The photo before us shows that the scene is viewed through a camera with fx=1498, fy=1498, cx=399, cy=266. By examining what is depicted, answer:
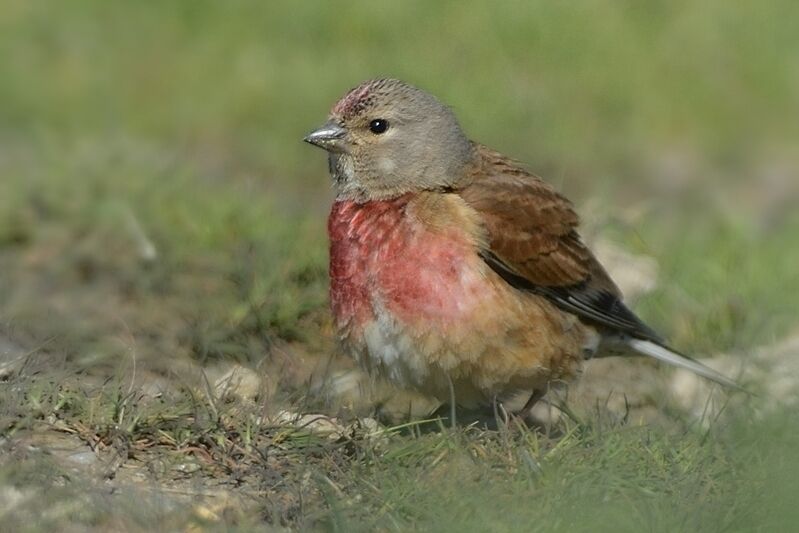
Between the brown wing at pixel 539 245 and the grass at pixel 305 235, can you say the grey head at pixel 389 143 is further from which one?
the grass at pixel 305 235

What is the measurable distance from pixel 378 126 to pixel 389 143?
0.26ft

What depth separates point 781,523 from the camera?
12.3 ft

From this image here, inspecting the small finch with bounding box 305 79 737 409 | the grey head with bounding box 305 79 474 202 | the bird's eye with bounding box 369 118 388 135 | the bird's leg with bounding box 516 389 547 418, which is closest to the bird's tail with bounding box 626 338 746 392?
the small finch with bounding box 305 79 737 409

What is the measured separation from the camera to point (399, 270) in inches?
189

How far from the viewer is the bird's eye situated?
5305mm

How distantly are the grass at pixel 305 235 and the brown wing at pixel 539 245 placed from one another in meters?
0.66

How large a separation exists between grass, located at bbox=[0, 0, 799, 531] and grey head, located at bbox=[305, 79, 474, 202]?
29.9 inches

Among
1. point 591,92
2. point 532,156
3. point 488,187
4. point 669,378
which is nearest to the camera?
point 488,187

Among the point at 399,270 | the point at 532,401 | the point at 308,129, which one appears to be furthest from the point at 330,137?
the point at 308,129

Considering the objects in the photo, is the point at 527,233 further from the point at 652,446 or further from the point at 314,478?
the point at 314,478

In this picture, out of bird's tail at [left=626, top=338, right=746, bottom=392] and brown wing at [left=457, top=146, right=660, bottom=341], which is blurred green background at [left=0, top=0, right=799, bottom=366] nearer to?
bird's tail at [left=626, top=338, right=746, bottom=392]

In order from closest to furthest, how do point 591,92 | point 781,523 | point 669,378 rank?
point 781,523 → point 669,378 → point 591,92

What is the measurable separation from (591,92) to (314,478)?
4.88m

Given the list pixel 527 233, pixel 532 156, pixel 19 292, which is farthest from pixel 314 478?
pixel 532 156
